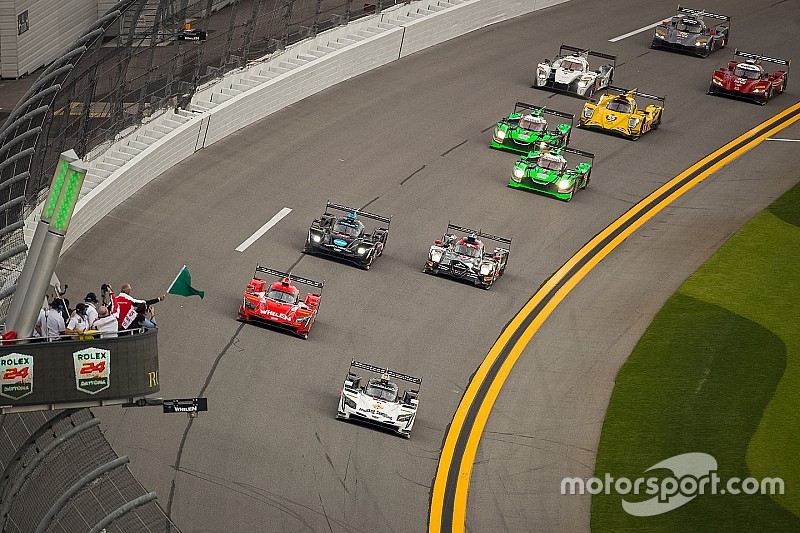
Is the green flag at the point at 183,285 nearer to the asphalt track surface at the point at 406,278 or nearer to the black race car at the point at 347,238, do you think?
the asphalt track surface at the point at 406,278

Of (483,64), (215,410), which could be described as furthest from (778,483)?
(483,64)

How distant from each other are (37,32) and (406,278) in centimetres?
1866

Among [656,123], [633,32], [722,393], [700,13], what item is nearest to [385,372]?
[722,393]

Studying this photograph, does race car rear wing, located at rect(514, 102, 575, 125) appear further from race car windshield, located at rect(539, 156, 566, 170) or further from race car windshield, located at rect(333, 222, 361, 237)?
race car windshield, located at rect(333, 222, 361, 237)

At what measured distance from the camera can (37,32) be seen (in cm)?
4506

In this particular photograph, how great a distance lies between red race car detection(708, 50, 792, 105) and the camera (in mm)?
45719

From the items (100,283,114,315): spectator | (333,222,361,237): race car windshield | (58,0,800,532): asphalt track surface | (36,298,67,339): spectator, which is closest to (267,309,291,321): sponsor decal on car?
(58,0,800,532): asphalt track surface

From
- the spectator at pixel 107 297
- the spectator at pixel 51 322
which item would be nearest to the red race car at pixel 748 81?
the spectator at pixel 107 297

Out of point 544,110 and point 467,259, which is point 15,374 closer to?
point 467,259

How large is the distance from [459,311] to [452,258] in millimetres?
1694

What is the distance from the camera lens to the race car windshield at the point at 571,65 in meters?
45.4

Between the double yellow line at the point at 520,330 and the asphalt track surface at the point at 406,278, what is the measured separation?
24 cm

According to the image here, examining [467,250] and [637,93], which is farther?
[637,93]

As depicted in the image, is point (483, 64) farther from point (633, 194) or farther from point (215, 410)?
point (215, 410)
